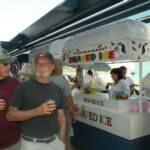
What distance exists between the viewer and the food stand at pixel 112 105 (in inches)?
132

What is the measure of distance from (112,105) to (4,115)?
2.13 meters

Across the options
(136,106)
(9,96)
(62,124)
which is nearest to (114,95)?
(136,106)

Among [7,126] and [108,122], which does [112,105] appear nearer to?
[108,122]

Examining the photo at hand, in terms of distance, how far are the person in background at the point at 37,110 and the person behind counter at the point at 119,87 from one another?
214 cm

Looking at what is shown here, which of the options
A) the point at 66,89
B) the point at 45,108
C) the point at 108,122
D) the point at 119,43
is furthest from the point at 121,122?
the point at 45,108

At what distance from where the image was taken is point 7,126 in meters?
2.18

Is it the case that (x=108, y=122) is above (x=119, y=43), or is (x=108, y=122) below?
below

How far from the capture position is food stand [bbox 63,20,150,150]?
11.0 ft

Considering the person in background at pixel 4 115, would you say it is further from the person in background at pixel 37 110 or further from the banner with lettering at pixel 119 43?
the banner with lettering at pixel 119 43

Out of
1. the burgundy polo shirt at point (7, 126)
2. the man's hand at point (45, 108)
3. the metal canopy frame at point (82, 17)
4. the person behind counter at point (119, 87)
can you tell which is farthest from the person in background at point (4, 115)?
the metal canopy frame at point (82, 17)

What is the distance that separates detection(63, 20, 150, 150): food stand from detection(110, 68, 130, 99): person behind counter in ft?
0.58

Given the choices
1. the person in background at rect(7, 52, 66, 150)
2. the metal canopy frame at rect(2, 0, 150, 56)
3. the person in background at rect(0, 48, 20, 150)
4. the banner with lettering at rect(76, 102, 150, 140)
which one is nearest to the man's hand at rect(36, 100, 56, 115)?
the person in background at rect(7, 52, 66, 150)

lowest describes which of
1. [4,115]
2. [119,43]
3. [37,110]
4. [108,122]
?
[108,122]

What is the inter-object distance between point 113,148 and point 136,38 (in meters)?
1.66
